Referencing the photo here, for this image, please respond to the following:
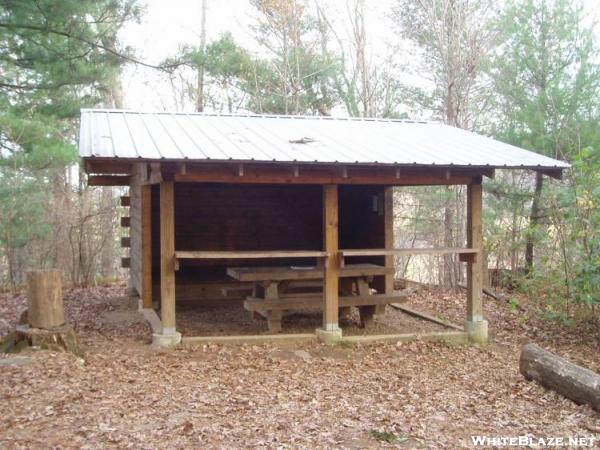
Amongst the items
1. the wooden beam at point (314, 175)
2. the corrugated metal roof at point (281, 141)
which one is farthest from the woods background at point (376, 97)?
the wooden beam at point (314, 175)

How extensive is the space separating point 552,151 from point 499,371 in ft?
21.2

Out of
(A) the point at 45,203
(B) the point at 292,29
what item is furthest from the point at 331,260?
(B) the point at 292,29

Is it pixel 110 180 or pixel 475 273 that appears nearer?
pixel 475 273

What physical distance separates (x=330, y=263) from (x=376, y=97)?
452 inches

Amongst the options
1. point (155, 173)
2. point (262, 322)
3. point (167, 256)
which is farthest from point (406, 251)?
point (155, 173)

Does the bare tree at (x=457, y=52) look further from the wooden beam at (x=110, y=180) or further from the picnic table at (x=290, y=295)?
the wooden beam at (x=110, y=180)

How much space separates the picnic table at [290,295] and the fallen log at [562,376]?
2766 millimetres

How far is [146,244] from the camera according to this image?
34.5 ft

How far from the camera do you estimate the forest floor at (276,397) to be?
198 inches

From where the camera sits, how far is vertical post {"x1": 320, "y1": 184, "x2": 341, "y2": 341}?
8.52 meters

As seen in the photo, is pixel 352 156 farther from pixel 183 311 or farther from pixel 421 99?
pixel 421 99

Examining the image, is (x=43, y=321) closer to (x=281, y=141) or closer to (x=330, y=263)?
(x=330, y=263)

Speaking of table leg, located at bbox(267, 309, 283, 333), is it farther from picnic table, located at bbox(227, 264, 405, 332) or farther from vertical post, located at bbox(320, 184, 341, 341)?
vertical post, located at bbox(320, 184, 341, 341)

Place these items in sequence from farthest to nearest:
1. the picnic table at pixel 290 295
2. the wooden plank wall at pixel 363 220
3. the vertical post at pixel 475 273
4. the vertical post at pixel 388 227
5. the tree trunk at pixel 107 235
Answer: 1. the tree trunk at pixel 107 235
2. the wooden plank wall at pixel 363 220
3. the vertical post at pixel 388 227
4. the vertical post at pixel 475 273
5. the picnic table at pixel 290 295
